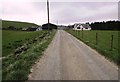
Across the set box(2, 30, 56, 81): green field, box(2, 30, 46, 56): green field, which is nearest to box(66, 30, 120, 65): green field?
box(2, 30, 56, 81): green field

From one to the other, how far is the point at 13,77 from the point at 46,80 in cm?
128

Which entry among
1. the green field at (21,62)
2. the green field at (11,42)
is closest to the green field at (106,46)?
the green field at (21,62)

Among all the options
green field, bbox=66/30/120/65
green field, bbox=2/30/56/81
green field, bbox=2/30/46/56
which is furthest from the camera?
green field, bbox=2/30/46/56

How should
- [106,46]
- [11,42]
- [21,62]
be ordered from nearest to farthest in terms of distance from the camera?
1. [21,62]
2. [106,46]
3. [11,42]

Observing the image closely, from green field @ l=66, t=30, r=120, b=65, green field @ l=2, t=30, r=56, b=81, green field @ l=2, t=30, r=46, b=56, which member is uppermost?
green field @ l=66, t=30, r=120, b=65

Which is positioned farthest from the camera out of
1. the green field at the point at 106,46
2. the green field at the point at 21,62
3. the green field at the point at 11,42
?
the green field at the point at 11,42

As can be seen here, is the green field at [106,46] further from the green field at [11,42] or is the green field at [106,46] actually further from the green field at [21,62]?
the green field at [11,42]

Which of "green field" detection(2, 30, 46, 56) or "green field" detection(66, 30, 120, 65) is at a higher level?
"green field" detection(66, 30, 120, 65)

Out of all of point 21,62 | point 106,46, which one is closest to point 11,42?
point 106,46

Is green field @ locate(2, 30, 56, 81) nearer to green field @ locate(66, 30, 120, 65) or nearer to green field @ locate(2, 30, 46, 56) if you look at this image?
green field @ locate(66, 30, 120, 65)

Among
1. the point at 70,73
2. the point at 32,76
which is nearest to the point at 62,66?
the point at 70,73

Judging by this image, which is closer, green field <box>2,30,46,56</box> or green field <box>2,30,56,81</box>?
green field <box>2,30,56,81</box>

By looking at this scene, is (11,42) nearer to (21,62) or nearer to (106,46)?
(106,46)

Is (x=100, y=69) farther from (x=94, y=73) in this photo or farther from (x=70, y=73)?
(x=70, y=73)
